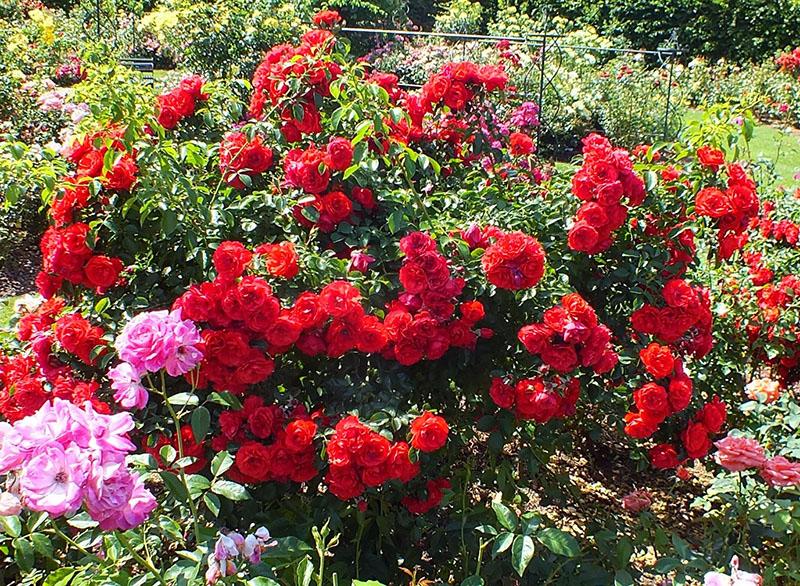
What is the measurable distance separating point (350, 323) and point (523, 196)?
884 mm

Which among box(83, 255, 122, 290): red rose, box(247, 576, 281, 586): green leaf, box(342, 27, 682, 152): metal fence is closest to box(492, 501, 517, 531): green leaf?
box(247, 576, 281, 586): green leaf

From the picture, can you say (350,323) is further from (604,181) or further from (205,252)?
(604,181)

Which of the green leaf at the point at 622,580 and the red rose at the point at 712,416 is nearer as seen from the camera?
the green leaf at the point at 622,580

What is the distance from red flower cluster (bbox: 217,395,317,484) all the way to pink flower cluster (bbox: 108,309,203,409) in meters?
0.41

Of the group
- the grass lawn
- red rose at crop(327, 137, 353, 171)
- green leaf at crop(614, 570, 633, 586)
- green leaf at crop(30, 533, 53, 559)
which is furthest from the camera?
the grass lawn

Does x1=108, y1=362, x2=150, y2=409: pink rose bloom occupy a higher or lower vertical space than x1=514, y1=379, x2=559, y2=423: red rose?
higher

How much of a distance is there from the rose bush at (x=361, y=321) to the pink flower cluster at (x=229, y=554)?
189 mm

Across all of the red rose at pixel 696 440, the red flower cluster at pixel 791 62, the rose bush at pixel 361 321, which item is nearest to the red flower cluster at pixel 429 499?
the rose bush at pixel 361 321

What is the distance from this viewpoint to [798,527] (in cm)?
176

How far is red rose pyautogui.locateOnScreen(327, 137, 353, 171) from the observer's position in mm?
2082

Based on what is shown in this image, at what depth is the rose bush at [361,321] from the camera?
1.76 metres

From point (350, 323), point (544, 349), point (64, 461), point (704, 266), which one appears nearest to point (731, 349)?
point (704, 266)

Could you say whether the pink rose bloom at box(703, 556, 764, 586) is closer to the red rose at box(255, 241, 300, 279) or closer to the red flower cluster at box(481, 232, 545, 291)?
the red flower cluster at box(481, 232, 545, 291)

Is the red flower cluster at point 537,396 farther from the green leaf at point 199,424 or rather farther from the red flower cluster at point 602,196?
the green leaf at point 199,424
